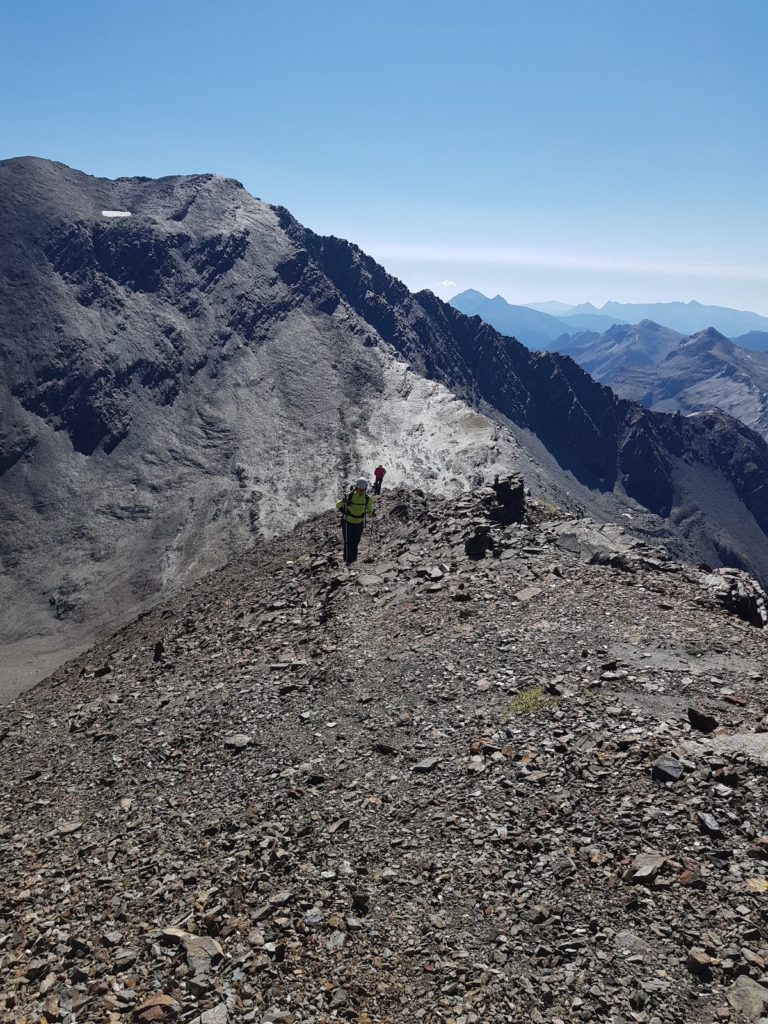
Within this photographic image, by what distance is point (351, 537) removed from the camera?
77.8 feet

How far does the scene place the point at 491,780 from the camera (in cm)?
1108

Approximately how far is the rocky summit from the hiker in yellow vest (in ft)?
14.3

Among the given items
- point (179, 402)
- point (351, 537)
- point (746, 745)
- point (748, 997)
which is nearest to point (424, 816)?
point (748, 997)

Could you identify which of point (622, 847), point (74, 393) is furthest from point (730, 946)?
point (74, 393)

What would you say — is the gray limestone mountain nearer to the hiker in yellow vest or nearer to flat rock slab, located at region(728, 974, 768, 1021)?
the hiker in yellow vest

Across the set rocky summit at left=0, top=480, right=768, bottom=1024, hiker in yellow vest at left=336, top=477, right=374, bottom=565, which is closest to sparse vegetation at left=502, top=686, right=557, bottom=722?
rocky summit at left=0, top=480, right=768, bottom=1024

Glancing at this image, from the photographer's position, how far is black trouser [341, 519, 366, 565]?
23.2m

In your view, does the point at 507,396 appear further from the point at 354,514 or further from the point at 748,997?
the point at 748,997

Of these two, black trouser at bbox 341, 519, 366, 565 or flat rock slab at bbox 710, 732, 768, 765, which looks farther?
black trouser at bbox 341, 519, 366, 565

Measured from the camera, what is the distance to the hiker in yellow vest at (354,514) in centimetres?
2294

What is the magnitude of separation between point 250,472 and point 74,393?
33.9 m

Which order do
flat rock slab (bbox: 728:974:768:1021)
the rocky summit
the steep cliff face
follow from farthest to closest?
the steep cliff face
the rocky summit
flat rock slab (bbox: 728:974:768:1021)

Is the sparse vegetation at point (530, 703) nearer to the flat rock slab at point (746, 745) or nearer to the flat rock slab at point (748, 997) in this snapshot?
the flat rock slab at point (746, 745)

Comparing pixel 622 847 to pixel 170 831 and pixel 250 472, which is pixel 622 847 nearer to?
pixel 170 831
